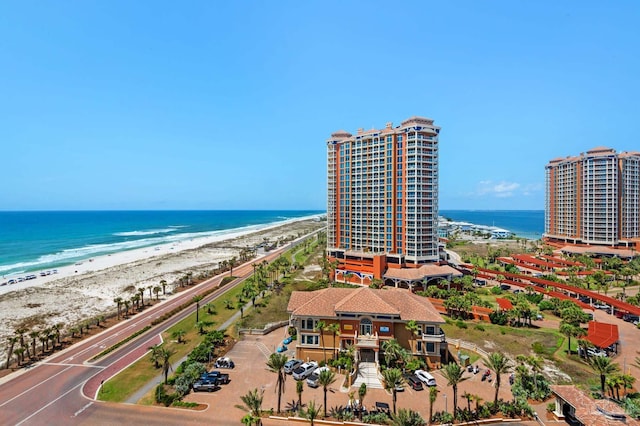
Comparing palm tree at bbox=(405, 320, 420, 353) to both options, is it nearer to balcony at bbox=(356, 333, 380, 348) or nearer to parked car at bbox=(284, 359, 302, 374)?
balcony at bbox=(356, 333, 380, 348)

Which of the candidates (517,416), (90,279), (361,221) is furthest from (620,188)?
(90,279)

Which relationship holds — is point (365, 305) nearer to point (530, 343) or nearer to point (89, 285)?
point (530, 343)

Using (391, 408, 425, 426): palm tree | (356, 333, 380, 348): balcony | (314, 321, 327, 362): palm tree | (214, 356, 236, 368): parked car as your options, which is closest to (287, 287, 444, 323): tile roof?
(314, 321, 327, 362): palm tree

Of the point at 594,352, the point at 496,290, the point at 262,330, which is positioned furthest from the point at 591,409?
the point at 496,290

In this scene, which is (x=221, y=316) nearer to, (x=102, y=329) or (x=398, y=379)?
(x=102, y=329)

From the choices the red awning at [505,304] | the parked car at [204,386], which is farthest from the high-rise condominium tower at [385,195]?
the parked car at [204,386]
